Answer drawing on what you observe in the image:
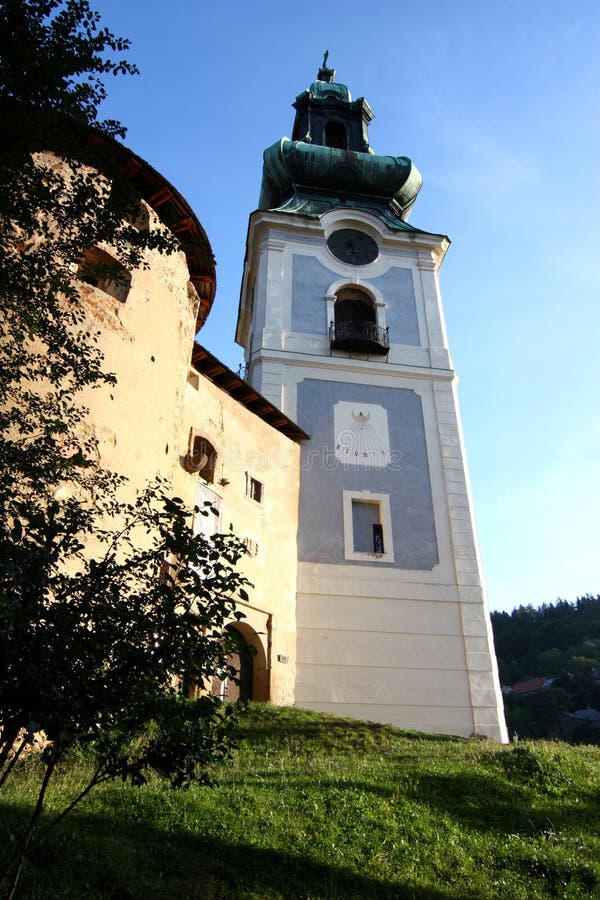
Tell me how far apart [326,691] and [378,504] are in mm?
4581

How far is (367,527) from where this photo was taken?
56.4ft

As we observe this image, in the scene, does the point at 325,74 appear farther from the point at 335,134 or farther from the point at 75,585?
the point at 75,585

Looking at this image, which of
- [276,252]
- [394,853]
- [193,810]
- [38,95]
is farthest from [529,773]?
[276,252]

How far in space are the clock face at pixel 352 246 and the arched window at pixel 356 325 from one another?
1.21m

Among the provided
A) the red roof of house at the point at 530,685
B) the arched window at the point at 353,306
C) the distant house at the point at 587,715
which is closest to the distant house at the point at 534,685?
the red roof of house at the point at 530,685

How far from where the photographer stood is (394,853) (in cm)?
615

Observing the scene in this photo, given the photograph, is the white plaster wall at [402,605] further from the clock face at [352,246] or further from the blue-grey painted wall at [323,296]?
the clock face at [352,246]

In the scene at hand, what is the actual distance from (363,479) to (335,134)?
18430 millimetres

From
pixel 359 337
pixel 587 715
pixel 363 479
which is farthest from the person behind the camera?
→ pixel 587 715

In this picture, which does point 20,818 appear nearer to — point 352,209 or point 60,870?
point 60,870

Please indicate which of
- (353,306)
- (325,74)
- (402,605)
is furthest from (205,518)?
(325,74)

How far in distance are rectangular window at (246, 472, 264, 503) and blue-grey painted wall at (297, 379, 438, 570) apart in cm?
160

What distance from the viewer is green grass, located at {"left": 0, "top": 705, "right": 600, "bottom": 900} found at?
511cm

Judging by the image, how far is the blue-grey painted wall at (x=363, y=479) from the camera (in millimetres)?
16672
